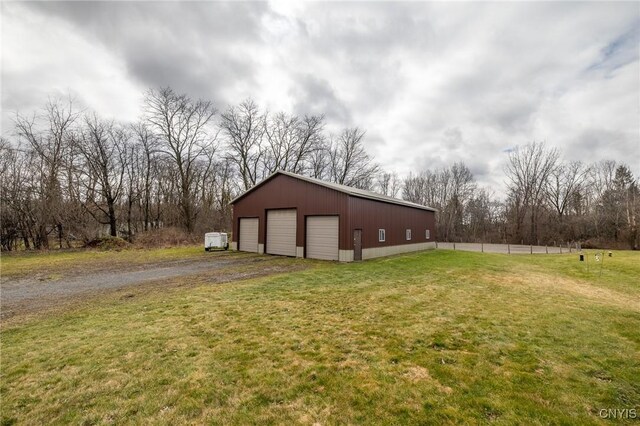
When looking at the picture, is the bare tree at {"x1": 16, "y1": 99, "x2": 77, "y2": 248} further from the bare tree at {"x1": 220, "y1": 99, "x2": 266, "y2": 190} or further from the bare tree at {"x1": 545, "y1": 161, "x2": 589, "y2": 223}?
the bare tree at {"x1": 545, "y1": 161, "x2": 589, "y2": 223}

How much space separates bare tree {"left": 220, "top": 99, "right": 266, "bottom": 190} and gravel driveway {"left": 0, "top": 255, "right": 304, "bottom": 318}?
19.7 m

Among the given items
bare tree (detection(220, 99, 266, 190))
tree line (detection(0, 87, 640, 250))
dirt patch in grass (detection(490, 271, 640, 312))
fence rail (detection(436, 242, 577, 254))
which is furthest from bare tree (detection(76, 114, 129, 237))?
fence rail (detection(436, 242, 577, 254))

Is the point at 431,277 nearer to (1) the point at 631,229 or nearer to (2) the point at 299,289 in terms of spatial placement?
(2) the point at 299,289

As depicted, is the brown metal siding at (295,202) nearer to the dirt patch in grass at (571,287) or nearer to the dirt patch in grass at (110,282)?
the dirt patch in grass at (110,282)

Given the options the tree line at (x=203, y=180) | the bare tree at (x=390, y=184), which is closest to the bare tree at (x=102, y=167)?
the tree line at (x=203, y=180)

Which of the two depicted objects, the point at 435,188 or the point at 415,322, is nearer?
the point at 415,322

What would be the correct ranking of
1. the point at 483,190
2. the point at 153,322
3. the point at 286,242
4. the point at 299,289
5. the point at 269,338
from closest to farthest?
1. the point at 269,338
2. the point at 153,322
3. the point at 299,289
4. the point at 286,242
5. the point at 483,190

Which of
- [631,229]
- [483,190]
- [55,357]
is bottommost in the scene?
[55,357]

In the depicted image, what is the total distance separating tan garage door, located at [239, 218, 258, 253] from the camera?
61.1 feet

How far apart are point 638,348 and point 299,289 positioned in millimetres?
6795

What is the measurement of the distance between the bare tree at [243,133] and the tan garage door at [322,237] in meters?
18.6

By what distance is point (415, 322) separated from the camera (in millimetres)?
5469

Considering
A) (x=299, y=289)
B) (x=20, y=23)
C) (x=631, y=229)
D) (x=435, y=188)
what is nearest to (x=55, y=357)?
(x=299, y=289)

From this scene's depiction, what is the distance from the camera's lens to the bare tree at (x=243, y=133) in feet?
103
